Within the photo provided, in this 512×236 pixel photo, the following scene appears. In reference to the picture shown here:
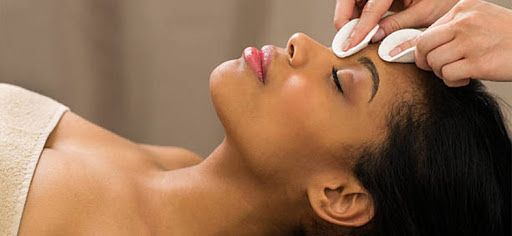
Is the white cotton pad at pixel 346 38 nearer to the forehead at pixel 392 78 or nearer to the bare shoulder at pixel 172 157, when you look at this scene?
the forehead at pixel 392 78

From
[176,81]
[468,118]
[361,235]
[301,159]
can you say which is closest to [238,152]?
[301,159]

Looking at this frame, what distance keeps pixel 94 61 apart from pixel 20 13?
0.20m

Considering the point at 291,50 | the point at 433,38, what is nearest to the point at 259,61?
the point at 291,50

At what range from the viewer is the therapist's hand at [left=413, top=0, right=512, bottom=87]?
3.33ft

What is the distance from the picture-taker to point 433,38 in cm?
102

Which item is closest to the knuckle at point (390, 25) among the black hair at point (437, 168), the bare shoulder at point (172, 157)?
the black hair at point (437, 168)

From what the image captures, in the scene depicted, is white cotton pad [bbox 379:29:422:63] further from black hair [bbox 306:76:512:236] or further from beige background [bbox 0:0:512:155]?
beige background [bbox 0:0:512:155]

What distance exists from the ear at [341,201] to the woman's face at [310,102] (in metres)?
0.04

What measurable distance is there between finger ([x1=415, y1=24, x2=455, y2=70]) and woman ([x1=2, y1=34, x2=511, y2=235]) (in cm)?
10

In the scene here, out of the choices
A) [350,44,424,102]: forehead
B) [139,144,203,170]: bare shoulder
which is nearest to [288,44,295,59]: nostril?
[350,44,424,102]: forehead

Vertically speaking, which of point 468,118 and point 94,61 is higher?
point 468,118

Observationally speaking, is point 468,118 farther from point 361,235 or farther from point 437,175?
point 361,235

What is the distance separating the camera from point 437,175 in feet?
3.71

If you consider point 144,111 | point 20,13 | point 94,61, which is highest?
point 20,13
